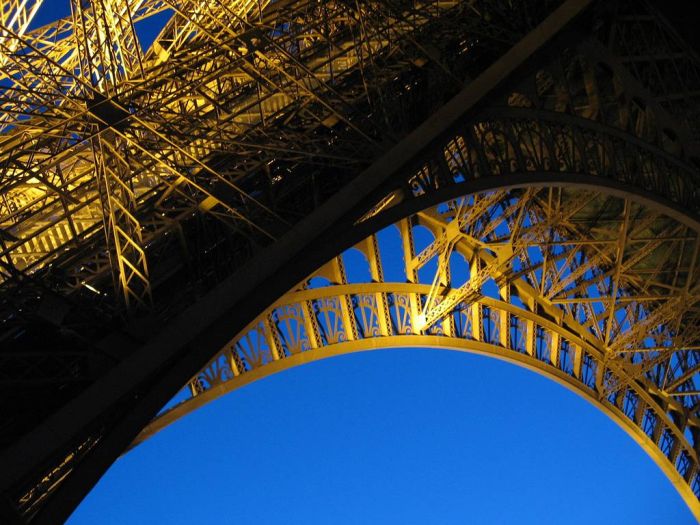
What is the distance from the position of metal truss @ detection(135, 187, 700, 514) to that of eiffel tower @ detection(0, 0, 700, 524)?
0.26 feet

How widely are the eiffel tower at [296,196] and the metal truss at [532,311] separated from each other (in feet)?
0.26

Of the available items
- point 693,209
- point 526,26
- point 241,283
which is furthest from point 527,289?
point 241,283

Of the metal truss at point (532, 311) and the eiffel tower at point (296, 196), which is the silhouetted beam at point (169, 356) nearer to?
the eiffel tower at point (296, 196)

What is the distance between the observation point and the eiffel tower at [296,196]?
1103cm

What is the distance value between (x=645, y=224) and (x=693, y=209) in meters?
3.60

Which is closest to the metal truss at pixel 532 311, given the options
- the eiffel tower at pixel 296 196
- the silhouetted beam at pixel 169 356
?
the eiffel tower at pixel 296 196

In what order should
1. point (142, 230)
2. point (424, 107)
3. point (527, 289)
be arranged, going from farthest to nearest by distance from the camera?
point (527, 289)
point (424, 107)
point (142, 230)

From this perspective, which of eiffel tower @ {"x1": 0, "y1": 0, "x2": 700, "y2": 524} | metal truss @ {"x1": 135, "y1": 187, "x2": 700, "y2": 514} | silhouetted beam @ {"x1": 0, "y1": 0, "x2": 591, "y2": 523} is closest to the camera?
silhouetted beam @ {"x1": 0, "y1": 0, "x2": 591, "y2": 523}

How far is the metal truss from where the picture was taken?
21.1 m

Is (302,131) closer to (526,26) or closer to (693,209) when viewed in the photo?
(526,26)

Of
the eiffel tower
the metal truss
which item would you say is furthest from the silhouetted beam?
the metal truss

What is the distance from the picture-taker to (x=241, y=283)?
11562 millimetres

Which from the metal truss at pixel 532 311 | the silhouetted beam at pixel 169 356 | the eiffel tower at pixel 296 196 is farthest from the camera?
the metal truss at pixel 532 311

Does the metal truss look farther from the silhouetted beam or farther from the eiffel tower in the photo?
the silhouetted beam
